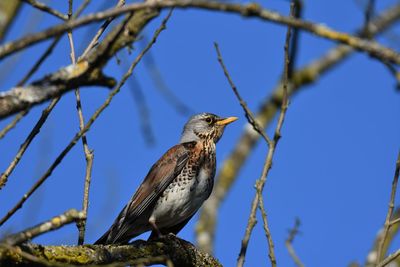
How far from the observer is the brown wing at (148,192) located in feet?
22.4

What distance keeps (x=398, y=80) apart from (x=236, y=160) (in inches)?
316

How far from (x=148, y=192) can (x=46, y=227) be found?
14.3 feet

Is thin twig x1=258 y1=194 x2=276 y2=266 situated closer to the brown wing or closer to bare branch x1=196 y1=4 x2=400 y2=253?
the brown wing

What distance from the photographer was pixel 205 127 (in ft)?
27.8

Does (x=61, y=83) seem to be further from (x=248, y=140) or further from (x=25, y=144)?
(x=248, y=140)

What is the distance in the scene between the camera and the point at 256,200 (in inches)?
179

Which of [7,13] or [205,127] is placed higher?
[205,127]

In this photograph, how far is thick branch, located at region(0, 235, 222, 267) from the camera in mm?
4062

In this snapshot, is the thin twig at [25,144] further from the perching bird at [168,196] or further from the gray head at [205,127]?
the gray head at [205,127]

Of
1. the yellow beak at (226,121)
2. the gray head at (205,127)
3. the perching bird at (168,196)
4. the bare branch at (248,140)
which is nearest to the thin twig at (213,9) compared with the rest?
the perching bird at (168,196)

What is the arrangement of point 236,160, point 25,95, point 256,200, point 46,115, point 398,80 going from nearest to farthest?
1. point 398,80
2. point 25,95
3. point 46,115
4. point 256,200
5. point 236,160

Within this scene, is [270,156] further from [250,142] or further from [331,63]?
[331,63]

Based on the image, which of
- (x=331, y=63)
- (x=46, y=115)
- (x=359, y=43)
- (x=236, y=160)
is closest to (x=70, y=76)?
(x=359, y=43)

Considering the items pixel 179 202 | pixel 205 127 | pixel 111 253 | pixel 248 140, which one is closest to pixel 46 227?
pixel 111 253
